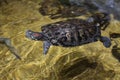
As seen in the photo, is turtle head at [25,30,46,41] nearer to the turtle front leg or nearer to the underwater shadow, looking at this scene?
the turtle front leg

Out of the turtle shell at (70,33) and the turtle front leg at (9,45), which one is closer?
the turtle front leg at (9,45)

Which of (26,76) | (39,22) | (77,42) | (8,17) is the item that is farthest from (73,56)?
(8,17)

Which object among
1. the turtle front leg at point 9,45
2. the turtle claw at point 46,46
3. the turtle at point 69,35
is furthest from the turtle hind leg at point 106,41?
the turtle front leg at point 9,45

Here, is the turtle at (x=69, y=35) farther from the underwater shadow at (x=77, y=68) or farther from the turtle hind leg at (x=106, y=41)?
the underwater shadow at (x=77, y=68)

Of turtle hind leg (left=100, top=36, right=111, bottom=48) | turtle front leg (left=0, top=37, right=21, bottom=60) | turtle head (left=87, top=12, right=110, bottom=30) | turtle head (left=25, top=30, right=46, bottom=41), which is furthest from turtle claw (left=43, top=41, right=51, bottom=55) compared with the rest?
turtle head (left=87, top=12, right=110, bottom=30)

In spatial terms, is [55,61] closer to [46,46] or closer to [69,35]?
[46,46]

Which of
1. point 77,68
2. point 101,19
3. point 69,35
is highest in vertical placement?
point 69,35

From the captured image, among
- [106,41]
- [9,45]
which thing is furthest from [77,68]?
[9,45]
